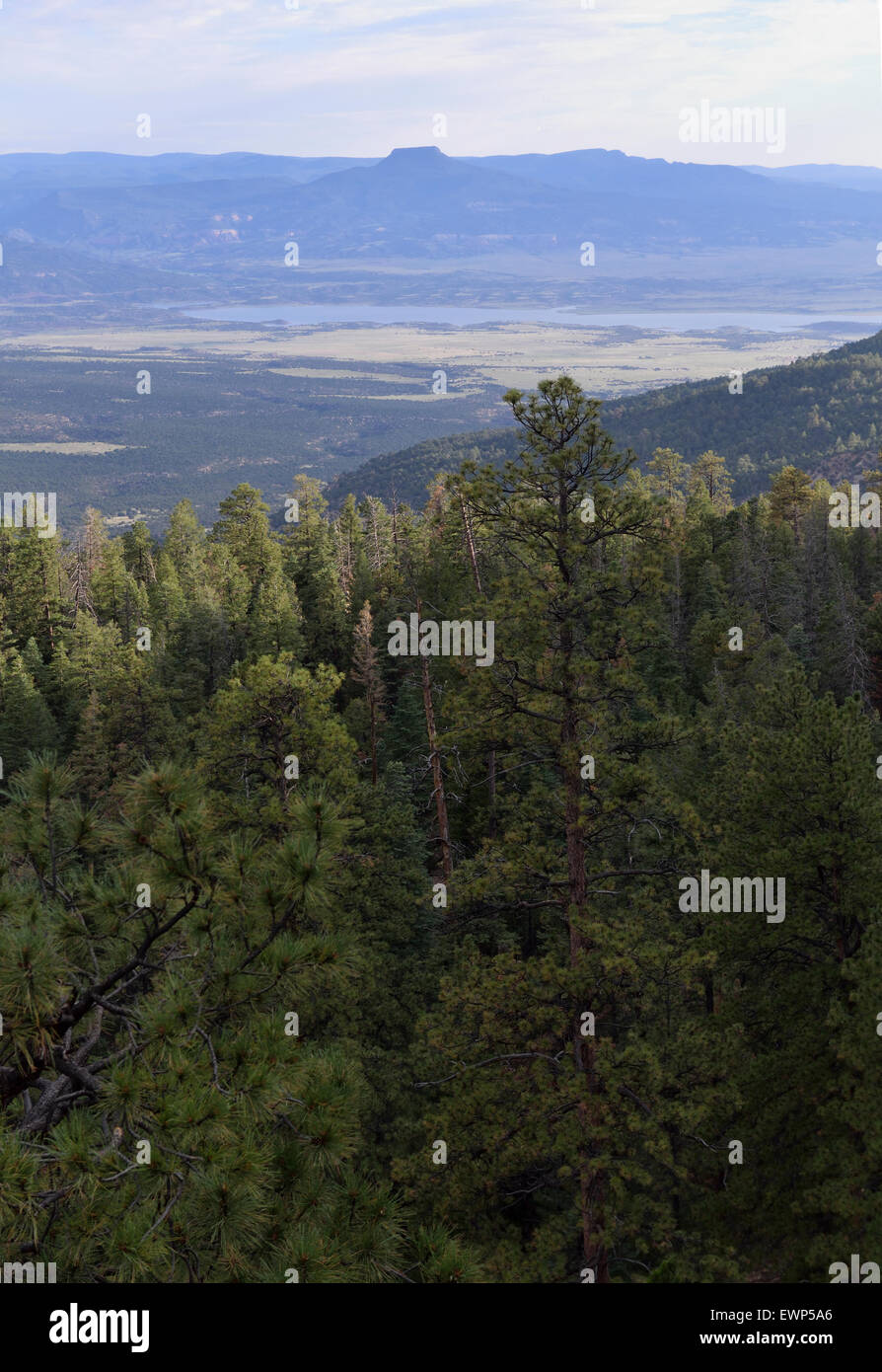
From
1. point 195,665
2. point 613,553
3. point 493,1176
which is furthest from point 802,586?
point 493,1176

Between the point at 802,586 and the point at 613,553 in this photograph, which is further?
the point at 802,586

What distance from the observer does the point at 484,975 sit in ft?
50.9

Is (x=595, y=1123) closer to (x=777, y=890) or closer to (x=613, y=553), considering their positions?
(x=777, y=890)

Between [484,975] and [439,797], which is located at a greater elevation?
[484,975]

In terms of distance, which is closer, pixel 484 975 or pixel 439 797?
pixel 484 975

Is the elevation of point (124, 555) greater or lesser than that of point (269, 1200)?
greater

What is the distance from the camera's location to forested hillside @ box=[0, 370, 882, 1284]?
704 cm

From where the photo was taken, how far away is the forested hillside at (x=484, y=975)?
704 centimetres

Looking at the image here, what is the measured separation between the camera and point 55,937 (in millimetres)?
7309

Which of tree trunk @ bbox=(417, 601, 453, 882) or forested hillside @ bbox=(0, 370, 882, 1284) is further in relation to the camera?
tree trunk @ bbox=(417, 601, 453, 882)

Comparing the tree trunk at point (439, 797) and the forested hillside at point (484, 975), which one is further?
the tree trunk at point (439, 797)

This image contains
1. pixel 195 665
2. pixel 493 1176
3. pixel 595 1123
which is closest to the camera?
pixel 595 1123
